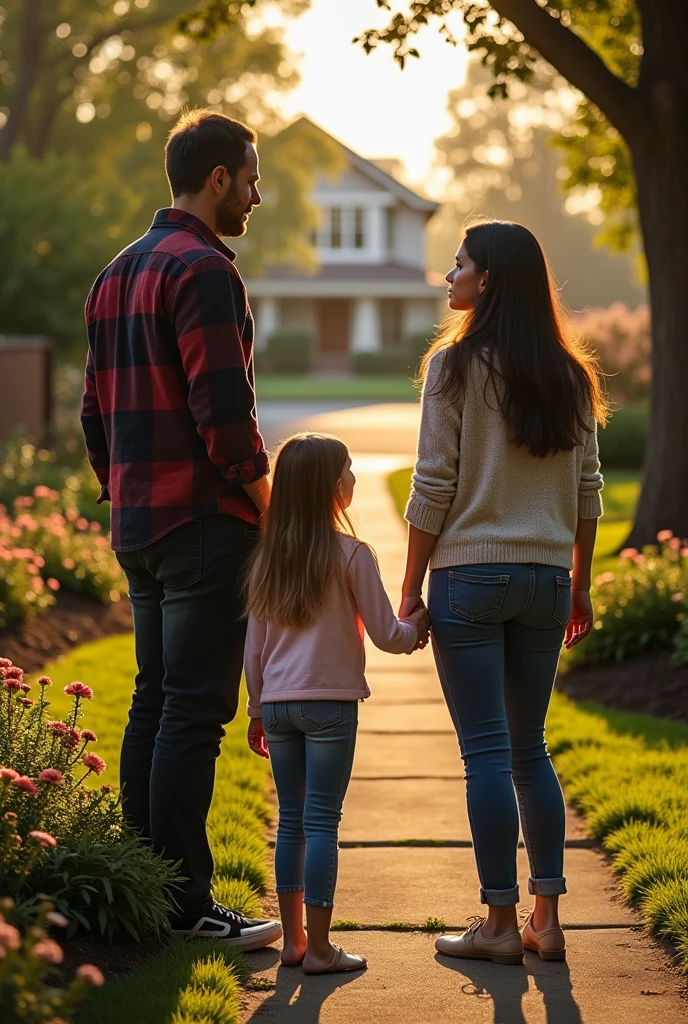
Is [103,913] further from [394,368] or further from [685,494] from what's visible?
[394,368]

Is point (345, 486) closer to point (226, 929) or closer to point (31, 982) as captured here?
point (226, 929)

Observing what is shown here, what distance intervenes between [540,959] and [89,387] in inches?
82.9

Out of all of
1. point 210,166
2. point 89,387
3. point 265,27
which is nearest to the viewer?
point 210,166

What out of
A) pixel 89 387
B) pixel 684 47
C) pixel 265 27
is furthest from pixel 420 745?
pixel 265 27

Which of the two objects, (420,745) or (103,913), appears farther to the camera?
(420,745)

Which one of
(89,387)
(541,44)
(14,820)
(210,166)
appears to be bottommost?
(14,820)

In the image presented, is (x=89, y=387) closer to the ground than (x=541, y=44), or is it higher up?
closer to the ground

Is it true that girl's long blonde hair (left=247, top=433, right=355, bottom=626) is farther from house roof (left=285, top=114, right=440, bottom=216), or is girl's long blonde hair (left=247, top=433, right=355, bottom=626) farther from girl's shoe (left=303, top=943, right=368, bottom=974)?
house roof (left=285, top=114, right=440, bottom=216)

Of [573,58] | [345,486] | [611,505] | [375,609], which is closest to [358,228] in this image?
[611,505]

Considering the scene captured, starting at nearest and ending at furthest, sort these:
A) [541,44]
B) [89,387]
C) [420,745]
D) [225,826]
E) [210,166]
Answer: [210,166] → [89,387] → [225,826] → [420,745] → [541,44]

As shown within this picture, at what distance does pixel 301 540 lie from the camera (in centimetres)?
379

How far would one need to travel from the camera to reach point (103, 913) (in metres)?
3.62

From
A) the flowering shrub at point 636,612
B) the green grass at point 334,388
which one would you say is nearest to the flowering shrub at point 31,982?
the flowering shrub at point 636,612

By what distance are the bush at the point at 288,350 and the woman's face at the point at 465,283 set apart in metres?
46.6
